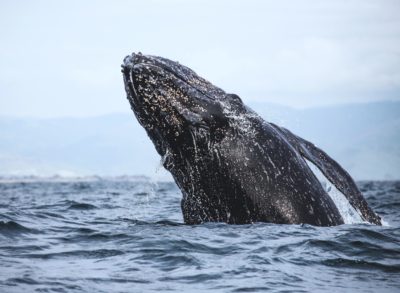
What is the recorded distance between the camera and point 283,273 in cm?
716

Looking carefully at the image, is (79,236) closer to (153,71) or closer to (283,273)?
(153,71)

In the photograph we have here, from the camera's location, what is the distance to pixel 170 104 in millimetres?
8961

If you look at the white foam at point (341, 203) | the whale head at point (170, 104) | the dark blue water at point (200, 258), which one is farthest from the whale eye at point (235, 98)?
the dark blue water at point (200, 258)

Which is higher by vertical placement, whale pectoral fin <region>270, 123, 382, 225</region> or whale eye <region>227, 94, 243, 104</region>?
whale eye <region>227, 94, 243, 104</region>

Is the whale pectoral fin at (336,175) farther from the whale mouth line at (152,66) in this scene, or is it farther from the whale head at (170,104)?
the whale mouth line at (152,66)

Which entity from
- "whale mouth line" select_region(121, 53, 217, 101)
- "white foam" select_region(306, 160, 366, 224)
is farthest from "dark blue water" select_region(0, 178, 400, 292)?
"whale mouth line" select_region(121, 53, 217, 101)

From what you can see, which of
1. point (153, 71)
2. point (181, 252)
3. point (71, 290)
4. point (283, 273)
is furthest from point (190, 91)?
point (71, 290)

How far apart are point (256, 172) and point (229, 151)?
0.49m

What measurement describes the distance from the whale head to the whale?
0.01 meters

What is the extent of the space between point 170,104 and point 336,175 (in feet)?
8.53

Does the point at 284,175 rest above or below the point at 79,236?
above

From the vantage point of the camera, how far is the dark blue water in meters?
6.60

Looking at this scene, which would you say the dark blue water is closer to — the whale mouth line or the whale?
the whale

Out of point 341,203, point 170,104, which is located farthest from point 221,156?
point 341,203
